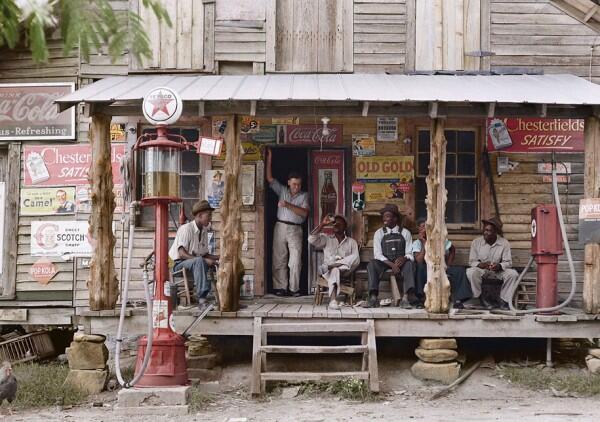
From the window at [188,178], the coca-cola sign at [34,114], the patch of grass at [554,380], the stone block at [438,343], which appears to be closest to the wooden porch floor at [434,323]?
A: the stone block at [438,343]

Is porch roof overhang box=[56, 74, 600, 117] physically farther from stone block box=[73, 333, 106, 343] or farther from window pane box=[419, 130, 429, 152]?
stone block box=[73, 333, 106, 343]

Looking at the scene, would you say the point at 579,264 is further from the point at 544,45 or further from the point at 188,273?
the point at 188,273

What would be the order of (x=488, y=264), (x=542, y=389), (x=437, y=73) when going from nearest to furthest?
(x=542, y=389)
(x=488, y=264)
(x=437, y=73)

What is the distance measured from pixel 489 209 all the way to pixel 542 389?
127 inches

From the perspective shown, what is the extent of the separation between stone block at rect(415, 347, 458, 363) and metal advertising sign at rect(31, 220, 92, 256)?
5311 millimetres

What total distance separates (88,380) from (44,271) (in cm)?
300

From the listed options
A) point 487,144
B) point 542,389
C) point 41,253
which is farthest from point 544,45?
point 41,253

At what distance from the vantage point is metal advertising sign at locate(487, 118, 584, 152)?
11633 mm

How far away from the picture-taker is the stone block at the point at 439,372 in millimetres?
9562

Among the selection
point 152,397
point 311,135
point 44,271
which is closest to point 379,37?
point 311,135

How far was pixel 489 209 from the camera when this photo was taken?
11.8 metres

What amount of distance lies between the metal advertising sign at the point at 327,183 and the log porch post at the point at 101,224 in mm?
3337

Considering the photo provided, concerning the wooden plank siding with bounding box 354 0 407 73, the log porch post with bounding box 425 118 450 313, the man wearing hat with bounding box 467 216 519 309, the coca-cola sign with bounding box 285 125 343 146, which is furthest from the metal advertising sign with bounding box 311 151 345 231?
the log porch post with bounding box 425 118 450 313

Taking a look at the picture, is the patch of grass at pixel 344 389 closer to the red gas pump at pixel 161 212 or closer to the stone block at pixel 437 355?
the stone block at pixel 437 355
